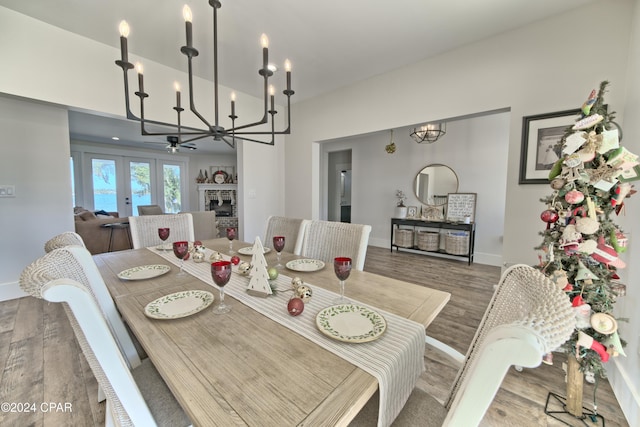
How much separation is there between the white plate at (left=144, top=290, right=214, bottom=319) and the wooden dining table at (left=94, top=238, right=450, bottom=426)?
0.02 meters

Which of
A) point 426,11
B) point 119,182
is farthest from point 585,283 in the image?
point 119,182

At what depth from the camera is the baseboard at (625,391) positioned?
1256mm

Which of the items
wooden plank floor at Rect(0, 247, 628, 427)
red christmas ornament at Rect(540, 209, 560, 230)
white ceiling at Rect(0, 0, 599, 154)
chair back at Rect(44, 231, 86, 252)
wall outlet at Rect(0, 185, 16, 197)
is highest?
white ceiling at Rect(0, 0, 599, 154)

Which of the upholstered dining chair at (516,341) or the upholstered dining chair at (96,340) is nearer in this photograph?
the upholstered dining chair at (516,341)

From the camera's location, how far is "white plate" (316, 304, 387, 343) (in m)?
0.79

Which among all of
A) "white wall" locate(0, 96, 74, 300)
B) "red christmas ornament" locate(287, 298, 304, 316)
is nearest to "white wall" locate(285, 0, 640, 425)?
"red christmas ornament" locate(287, 298, 304, 316)

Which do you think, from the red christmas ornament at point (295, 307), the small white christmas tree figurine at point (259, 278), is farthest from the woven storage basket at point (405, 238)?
the red christmas ornament at point (295, 307)

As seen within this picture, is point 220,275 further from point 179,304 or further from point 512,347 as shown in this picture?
point 512,347

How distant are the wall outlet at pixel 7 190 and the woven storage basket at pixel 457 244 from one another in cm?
565

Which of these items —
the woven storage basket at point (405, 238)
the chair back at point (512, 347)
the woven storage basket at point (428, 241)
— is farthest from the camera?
the woven storage basket at point (405, 238)

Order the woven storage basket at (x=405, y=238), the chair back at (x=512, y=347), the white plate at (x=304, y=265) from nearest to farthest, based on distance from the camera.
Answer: the chair back at (x=512, y=347) < the white plate at (x=304, y=265) < the woven storage basket at (x=405, y=238)

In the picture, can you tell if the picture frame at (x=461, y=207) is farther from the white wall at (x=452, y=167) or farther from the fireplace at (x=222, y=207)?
the fireplace at (x=222, y=207)

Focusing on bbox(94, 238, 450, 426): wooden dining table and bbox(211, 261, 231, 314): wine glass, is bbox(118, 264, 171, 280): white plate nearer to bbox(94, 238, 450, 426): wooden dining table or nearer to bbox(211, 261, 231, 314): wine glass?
bbox(94, 238, 450, 426): wooden dining table

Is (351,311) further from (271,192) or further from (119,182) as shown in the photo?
(119,182)
